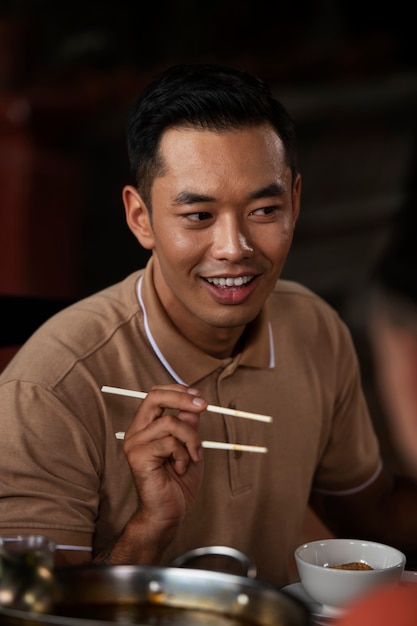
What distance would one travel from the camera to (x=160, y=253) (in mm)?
1807

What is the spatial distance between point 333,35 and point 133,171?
4.03 m

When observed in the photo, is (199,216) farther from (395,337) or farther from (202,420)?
(395,337)

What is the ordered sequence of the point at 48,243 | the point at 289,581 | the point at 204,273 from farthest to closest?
the point at 48,243 → the point at 289,581 → the point at 204,273

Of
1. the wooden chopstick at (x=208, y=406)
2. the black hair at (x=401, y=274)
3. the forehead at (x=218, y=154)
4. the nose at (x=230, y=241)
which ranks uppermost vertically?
the forehead at (x=218, y=154)

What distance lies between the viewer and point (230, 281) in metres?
1.74

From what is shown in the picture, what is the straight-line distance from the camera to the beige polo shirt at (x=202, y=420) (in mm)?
1658

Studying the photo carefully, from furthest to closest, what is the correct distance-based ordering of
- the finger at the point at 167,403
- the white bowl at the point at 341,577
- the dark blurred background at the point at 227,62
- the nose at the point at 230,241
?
the dark blurred background at the point at 227,62 → the nose at the point at 230,241 → the finger at the point at 167,403 → the white bowl at the point at 341,577

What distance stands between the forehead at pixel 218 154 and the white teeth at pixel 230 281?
0.49ft

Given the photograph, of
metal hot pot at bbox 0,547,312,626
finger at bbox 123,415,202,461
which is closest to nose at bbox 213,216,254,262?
finger at bbox 123,415,202,461

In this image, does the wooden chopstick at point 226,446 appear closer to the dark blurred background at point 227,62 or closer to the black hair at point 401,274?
the black hair at point 401,274

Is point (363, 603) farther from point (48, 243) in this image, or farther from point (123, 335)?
point (48, 243)

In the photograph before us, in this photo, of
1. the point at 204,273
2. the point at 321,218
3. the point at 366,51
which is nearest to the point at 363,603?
the point at 204,273

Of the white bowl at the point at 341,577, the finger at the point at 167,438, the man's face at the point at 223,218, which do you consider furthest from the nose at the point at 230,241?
the white bowl at the point at 341,577

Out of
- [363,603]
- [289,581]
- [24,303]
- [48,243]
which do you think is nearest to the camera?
[363,603]
